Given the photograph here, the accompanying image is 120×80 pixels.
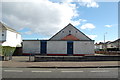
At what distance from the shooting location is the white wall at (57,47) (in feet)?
106

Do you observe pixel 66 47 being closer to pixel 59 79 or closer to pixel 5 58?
pixel 5 58

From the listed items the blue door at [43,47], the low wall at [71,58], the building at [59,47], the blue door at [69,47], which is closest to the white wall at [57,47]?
the building at [59,47]

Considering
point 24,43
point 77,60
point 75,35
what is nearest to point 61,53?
point 24,43

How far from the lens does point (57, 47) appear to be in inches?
1276

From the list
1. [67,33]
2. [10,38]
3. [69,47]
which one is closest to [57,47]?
[69,47]

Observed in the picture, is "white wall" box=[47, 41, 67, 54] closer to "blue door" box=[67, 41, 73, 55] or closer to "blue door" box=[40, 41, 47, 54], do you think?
"blue door" box=[67, 41, 73, 55]

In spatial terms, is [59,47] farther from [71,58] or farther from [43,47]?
[71,58]

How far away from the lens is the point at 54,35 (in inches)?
1656

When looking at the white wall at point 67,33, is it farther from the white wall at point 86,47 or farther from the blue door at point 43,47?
the white wall at point 86,47

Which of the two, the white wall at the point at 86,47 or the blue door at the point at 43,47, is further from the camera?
the blue door at the point at 43,47

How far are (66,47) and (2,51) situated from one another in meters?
15.9

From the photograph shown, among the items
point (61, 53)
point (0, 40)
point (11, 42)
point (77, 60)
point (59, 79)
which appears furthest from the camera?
point (11, 42)

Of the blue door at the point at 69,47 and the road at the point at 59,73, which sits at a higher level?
the blue door at the point at 69,47

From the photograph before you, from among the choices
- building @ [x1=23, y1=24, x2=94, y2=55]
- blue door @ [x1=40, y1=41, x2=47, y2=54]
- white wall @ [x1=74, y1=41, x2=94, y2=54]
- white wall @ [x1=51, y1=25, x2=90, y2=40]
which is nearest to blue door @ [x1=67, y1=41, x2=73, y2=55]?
building @ [x1=23, y1=24, x2=94, y2=55]
